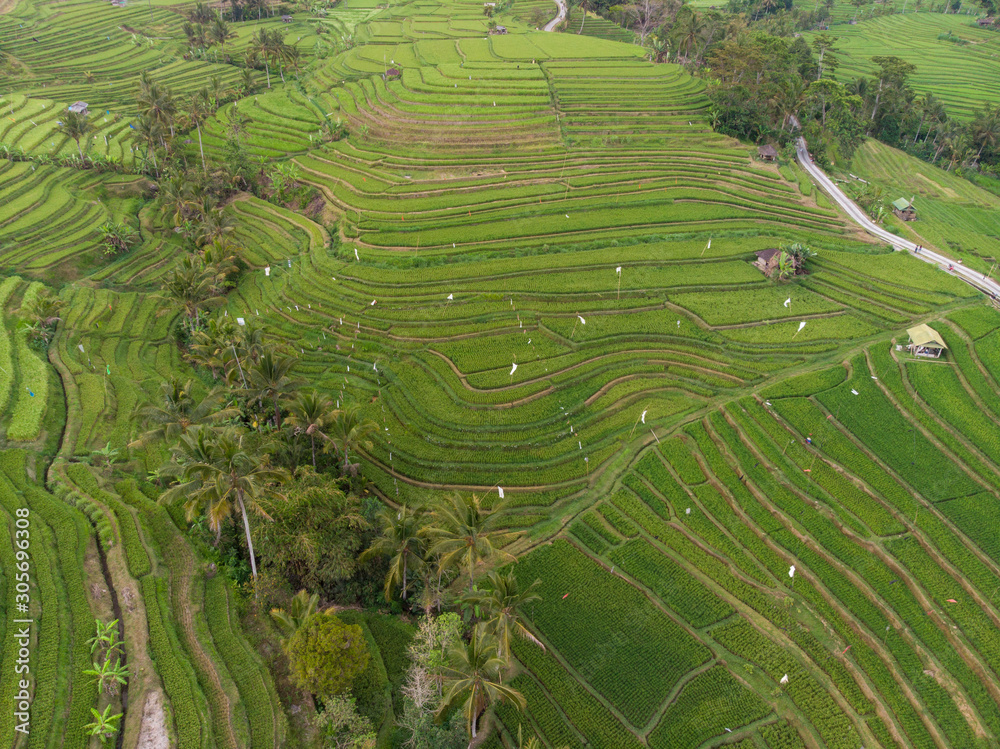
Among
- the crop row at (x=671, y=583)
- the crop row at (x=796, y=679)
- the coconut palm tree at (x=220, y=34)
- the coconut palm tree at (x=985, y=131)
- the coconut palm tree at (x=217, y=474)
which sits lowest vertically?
the crop row at (x=796, y=679)

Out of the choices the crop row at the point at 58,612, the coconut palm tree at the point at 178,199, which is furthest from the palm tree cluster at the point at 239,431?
the coconut palm tree at the point at 178,199

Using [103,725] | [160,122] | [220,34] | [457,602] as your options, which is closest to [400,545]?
[457,602]

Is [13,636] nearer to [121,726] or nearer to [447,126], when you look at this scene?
[121,726]

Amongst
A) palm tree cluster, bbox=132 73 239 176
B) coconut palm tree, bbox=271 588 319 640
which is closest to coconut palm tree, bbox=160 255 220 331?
palm tree cluster, bbox=132 73 239 176

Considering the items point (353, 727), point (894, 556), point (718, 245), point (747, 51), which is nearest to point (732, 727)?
point (894, 556)

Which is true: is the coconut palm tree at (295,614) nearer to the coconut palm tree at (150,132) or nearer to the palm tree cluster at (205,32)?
the coconut palm tree at (150,132)

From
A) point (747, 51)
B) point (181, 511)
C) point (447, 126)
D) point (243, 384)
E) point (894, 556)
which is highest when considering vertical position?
point (747, 51)

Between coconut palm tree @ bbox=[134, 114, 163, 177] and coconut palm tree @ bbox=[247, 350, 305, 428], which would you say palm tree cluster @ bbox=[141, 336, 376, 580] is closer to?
coconut palm tree @ bbox=[247, 350, 305, 428]

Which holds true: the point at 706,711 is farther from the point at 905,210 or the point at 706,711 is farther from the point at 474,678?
the point at 905,210

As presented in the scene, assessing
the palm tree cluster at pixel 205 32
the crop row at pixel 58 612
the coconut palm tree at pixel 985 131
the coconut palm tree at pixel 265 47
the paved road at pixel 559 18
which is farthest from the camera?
the paved road at pixel 559 18
